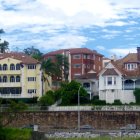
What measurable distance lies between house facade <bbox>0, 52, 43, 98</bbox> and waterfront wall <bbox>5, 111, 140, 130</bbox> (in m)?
18.8

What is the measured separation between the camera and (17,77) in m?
96.1

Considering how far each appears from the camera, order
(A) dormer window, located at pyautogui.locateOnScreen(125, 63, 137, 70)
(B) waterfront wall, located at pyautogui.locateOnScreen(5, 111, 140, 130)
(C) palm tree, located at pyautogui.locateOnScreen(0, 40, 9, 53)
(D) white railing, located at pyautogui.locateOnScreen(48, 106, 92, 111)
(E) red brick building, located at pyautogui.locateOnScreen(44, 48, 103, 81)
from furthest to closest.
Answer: (C) palm tree, located at pyautogui.locateOnScreen(0, 40, 9, 53)
(E) red brick building, located at pyautogui.locateOnScreen(44, 48, 103, 81)
(A) dormer window, located at pyautogui.locateOnScreen(125, 63, 137, 70)
(D) white railing, located at pyautogui.locateOnScreen(48, 106, 92, 111)
(B) waterfront wall, located at pyautogui.locateOnScreen(5, 111, 140, 130)

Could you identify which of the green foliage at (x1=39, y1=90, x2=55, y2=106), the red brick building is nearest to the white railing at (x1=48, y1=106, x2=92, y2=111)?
the green foliage at (x1=39, y1=90, x2=55, y2=106)

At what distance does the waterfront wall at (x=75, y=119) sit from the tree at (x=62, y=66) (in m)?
28.4

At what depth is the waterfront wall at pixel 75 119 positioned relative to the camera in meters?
74.1

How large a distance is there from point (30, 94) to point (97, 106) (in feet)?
57.7

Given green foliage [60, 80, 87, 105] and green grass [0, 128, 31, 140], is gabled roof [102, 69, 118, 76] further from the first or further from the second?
green grass [0, 128, 31, 140]

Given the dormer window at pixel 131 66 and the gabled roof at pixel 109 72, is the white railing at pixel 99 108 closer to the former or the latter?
the gabled roof at pixel 109 72

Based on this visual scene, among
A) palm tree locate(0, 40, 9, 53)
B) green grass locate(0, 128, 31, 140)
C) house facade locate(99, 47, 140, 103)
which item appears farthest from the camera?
palm tree locate(0, 40, 9, 53)

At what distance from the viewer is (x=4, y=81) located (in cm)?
9638

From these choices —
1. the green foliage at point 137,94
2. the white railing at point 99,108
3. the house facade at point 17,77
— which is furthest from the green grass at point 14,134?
the house facade at point 17,77

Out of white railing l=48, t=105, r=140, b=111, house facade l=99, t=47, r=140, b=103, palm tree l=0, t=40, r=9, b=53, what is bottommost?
white railing l=48, t=105, r=140, b=111

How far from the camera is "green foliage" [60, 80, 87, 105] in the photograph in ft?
282

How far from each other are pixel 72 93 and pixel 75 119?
10704 mm
